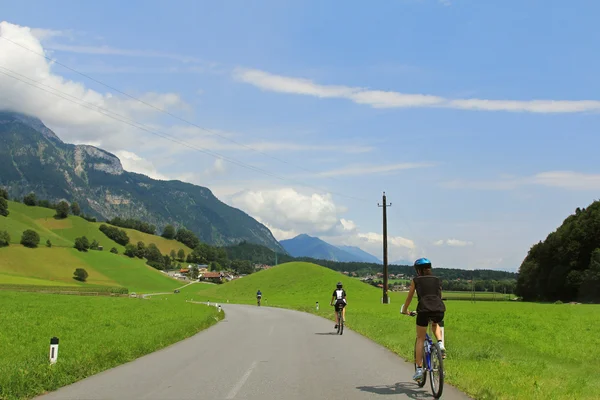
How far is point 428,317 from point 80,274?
159796 mm

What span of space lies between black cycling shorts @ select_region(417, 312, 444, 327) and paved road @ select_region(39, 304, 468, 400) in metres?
1.31

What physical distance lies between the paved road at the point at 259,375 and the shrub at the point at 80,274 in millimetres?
147955

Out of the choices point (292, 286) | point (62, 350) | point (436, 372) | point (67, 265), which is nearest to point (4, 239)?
point (67, 265)

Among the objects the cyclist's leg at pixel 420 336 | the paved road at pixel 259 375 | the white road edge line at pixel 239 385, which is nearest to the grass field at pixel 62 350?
the paved road at pixel 259 375

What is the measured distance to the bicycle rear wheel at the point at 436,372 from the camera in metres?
9.45

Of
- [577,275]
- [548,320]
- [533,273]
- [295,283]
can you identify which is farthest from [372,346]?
[295,283]

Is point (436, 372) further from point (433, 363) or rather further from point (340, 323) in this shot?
point (340, 323)

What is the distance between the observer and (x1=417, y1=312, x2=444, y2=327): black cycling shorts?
1023 centimetres

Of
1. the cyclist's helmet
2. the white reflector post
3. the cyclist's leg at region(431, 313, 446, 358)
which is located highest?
the cyclist's helmet

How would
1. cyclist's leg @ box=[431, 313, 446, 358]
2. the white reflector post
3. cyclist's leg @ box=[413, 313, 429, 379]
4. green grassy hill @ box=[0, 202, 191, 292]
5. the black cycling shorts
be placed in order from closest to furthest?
cyclist's leg @ box=[431, 313, 446, 358]
the black cycling shorts
cyclist's leg @ box=[413, 313, 429, 379]
the white reflector post
green grassy hill @ box=[0, 202, 191, 292]

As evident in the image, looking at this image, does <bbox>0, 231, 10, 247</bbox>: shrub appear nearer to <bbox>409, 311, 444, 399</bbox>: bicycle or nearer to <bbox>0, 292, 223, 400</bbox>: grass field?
<bbox>0, 292, 223, 400</bbox>: grass field

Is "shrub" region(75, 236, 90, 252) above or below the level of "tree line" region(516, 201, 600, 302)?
above

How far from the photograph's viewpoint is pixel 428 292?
34.0 feet

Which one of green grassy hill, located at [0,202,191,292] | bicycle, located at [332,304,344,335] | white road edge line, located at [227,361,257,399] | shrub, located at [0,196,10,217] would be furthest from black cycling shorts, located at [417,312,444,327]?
shrub, located at [0,196,10,217]
